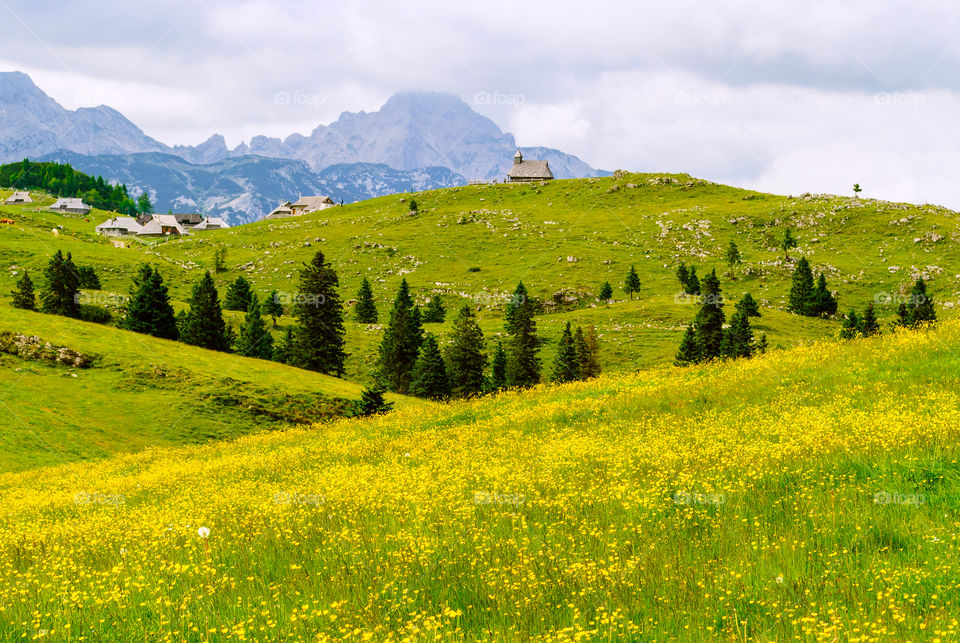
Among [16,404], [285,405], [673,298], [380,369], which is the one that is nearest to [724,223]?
[673,298]

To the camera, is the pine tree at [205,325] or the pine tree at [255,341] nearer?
the pine tree at [205,325]

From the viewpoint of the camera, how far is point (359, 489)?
11.7 metres

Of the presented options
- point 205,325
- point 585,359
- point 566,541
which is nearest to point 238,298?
point 205,325

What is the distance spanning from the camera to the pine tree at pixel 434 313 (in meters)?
90.9

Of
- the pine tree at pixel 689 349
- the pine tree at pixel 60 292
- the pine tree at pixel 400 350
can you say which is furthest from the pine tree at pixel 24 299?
the pine tree at pixel 689 349

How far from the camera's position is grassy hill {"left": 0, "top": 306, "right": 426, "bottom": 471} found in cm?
3366

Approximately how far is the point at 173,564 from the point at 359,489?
433cm

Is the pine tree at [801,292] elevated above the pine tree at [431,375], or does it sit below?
above

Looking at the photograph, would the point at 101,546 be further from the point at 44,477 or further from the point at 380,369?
the point at 380,369
